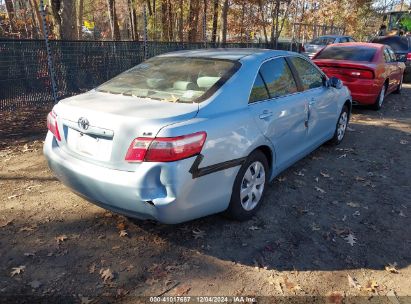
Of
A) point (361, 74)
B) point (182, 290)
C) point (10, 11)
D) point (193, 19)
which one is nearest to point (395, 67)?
point (361, 74)

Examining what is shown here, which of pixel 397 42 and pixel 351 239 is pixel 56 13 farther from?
pixel 397 42

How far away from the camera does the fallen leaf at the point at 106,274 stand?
2.80 metres

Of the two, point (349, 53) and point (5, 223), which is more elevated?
point (349, 53)

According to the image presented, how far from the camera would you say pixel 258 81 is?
3.68 m

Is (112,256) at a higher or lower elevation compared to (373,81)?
lower

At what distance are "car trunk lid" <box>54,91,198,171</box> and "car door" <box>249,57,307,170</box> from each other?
863 millimetres

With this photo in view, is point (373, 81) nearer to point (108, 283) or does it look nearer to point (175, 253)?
point (175, 253)

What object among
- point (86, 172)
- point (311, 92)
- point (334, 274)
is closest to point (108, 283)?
point (86, 172)

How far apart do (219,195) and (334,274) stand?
1.10 m

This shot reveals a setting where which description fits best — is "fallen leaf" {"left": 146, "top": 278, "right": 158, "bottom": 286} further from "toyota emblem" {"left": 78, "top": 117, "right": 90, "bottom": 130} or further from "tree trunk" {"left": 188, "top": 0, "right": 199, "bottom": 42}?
"tree trunk" {"left": 188, "top": 0, "right": 199, "bottom": 42}

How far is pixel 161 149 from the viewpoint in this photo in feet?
8.85

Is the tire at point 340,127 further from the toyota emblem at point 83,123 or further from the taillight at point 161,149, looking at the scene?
the toyota emblem at point 83,123

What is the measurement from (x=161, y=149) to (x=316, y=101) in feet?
9.11

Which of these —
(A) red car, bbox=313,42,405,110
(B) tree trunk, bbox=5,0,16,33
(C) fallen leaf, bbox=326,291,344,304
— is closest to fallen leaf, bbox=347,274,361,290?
(C) fallen leaf, bbox=326,291,344,304
